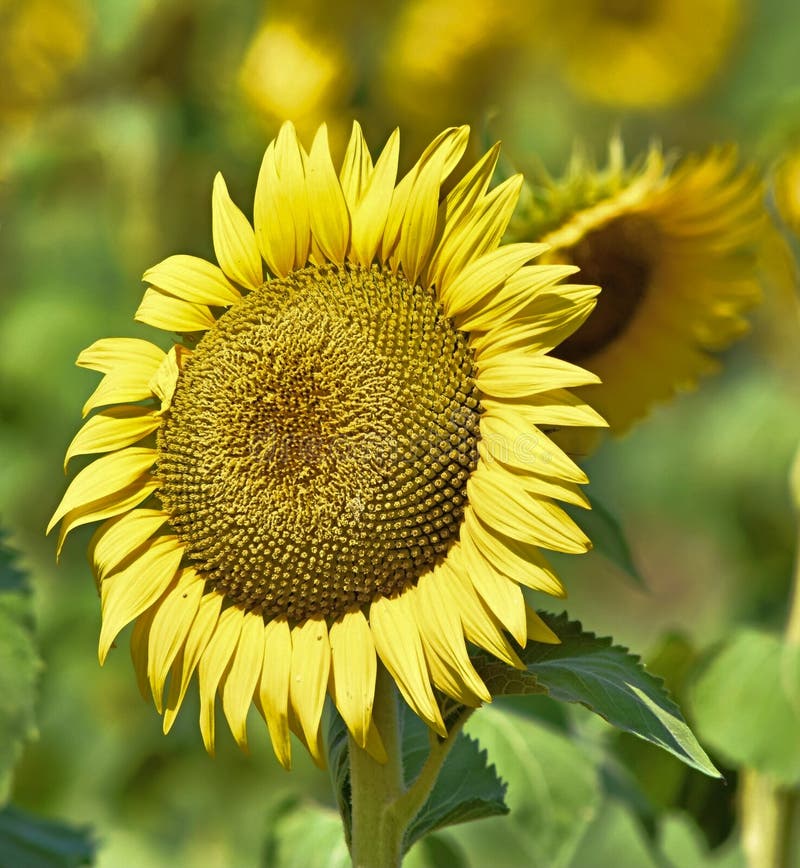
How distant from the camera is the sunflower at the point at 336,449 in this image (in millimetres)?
1017

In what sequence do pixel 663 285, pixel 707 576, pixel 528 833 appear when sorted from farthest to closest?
pixel 707 576
pixel 663 285
pixel 528 833

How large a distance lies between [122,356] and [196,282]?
87 millimetres

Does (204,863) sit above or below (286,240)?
below

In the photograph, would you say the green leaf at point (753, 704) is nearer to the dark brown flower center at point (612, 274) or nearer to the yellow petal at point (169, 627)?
the dark brown flower center at point (612, 274)

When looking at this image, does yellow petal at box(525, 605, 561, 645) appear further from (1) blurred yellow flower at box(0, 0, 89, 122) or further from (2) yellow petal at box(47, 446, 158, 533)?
(1) blurred yellow flower at box(0, 0, 89, 122)

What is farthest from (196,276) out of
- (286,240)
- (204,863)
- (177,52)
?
(177,52)

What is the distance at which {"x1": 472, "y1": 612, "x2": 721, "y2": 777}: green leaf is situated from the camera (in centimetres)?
95

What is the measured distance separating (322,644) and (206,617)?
0.34ft

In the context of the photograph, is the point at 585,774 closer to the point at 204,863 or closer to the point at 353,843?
the point at 353,843

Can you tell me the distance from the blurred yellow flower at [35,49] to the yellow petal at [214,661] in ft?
8.08

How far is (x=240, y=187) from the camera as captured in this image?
2.57 meters

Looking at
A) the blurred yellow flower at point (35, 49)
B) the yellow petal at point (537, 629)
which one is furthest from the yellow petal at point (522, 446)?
the blurred yellow flower at point (35, 49)

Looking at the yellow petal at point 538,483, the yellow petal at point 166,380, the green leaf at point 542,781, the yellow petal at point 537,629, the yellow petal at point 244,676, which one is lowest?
the green leaf at point 542,781

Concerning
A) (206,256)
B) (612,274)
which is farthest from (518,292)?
(206,256)
